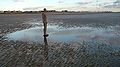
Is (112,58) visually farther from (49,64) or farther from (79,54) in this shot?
(49,64)

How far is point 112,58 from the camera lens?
12312 mm

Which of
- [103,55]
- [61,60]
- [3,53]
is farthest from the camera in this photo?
[3,53]

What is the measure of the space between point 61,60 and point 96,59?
1.87 metres

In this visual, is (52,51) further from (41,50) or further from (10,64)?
(10,64)

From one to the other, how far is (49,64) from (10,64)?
76.0 inches

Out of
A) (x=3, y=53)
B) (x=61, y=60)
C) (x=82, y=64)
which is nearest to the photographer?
(x=82, y=64)

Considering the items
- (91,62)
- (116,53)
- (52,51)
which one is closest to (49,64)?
(91,62)

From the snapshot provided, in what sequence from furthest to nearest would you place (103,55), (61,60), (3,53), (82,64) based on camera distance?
(3,53), (103,55), (61,60), (82,64)

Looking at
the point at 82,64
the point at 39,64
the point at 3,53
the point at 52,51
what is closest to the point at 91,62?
the point at 82,64

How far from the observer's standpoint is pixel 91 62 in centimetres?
Result: 1155

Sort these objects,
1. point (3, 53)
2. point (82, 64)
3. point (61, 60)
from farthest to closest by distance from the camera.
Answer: point (3, 53) < point (61, 60) < point (82, 64)

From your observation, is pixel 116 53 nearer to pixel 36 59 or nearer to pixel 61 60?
pixel 61 60

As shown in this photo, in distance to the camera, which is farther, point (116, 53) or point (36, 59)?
point (116, 53)

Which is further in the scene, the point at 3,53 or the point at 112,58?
the point at 3,53
